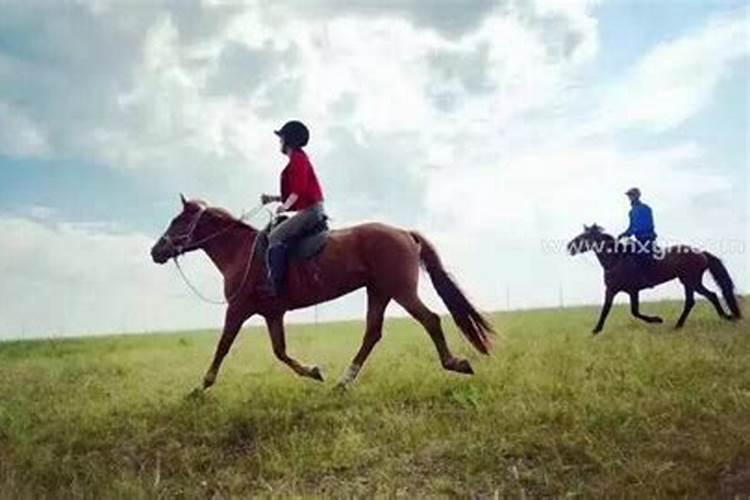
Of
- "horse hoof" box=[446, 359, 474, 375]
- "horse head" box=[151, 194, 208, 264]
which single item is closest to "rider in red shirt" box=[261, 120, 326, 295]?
"horse head" box=[151, 194, 208, 264]

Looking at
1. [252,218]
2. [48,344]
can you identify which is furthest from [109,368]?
[252,218]

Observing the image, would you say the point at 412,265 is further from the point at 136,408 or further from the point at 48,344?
the point at 48,344

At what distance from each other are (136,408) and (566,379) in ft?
7.58

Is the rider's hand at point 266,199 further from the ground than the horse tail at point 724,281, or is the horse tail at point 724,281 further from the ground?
the rider's hand at point 266,199

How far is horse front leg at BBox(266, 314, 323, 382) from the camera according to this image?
18.3 feet

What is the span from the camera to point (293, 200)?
5566 mm

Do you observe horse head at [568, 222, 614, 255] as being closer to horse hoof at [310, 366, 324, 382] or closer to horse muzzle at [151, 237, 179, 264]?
horse hoof at [310, 366, 324, 382]

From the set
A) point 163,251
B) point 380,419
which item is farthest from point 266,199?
point 380,419

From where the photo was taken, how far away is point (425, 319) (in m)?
5.58

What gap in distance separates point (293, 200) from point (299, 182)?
11 cm

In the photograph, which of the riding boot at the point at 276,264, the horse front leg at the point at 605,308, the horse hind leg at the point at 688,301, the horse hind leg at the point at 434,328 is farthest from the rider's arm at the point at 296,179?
the horse hind leg at the point at 688,301

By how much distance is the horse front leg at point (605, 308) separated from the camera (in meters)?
6.91

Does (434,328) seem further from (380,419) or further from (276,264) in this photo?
(276,264)

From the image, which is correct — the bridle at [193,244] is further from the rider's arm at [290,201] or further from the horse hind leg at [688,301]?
the horse hind leg at [688,301]
